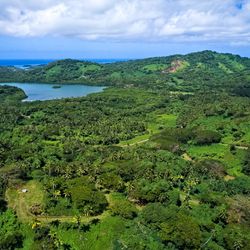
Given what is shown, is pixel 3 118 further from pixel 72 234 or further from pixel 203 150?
pixel 72 234

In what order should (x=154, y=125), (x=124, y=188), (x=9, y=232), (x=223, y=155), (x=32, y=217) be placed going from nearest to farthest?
(x=9, y=232) → (x=32, y=217) → (x=124, y=188) → (x=223, y=155) → (x=154, y=125)

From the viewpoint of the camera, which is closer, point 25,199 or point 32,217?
point 32,217

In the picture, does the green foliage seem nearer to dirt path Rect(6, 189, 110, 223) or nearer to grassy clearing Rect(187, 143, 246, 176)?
dirt path Rect(6, 189, 110, 223)

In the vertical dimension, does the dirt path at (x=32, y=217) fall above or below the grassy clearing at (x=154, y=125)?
above

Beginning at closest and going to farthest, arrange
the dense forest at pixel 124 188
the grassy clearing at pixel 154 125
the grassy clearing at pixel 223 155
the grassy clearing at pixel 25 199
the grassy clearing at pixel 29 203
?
the dense forest at pixel 124 188, the grassy clearing at pixel 29 203, the grassy clearing at pixel 25 199, the grassy clearing at pixel 223 155, the grassy clearing at pixel 154 125

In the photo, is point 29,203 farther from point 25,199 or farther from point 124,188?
point 124,188

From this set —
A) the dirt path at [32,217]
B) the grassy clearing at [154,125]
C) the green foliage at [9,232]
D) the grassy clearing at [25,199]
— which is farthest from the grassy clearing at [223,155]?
the green foliage at [9,232]

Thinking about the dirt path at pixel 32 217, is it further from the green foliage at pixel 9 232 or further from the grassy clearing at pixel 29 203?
the green foliage at pixel 9 232

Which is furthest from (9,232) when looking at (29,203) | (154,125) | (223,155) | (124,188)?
(154,125)

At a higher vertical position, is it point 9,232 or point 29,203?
point 29,203

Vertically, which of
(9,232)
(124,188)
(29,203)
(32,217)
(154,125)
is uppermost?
(29,203)

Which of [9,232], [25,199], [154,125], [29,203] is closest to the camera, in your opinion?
[9,232]
